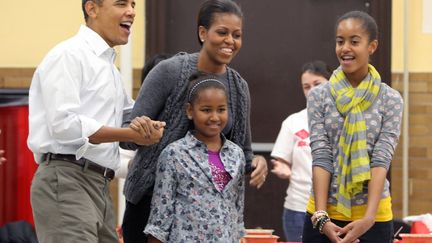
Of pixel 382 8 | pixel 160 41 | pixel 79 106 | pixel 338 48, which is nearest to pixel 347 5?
pixel 382 8

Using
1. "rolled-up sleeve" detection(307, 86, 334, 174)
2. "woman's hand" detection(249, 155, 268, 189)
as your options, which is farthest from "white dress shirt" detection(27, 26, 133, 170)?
"rolled-up sleeve" detection(307, 86, 334, 174)

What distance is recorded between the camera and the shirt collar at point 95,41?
497 centimetres

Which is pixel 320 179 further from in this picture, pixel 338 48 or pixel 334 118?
pixel 338 48

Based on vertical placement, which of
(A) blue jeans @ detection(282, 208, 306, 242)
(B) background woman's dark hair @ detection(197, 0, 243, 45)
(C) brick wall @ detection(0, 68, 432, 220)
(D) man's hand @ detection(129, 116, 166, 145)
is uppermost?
(B) background woman's dark hair @ detection(197, 0, 243, 45)

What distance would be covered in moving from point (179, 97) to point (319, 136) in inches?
26.7

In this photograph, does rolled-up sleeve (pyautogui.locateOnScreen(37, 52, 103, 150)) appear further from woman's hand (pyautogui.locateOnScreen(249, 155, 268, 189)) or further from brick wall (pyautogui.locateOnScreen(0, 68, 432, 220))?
brick wall (pyautogui.locateOnScreen(0, 68, 432, 220))

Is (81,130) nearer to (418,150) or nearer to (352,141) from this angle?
(352,141)

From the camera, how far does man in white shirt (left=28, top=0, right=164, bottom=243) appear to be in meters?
4.70

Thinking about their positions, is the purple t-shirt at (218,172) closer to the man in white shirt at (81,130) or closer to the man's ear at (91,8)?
the man in white shirt at (81,130)

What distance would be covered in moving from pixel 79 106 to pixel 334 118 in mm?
1188

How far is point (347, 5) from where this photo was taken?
8875 mm

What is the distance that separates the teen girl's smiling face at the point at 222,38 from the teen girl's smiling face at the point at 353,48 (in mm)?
493

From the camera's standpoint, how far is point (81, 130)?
4.71 metres

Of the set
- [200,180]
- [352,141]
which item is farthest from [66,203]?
[352,141]
